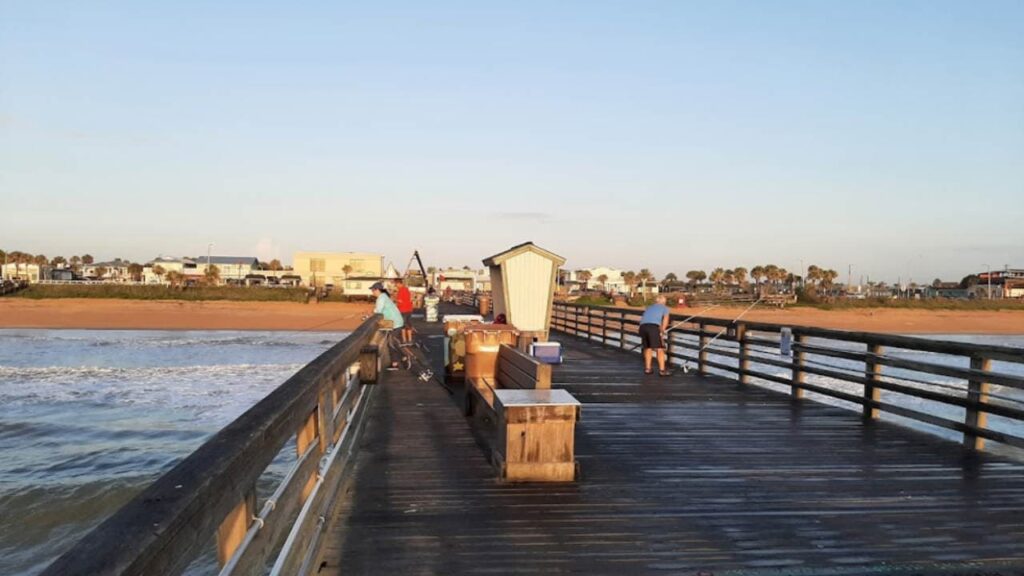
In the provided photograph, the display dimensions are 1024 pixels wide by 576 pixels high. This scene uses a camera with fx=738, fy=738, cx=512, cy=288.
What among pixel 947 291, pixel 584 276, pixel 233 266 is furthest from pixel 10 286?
pixel 947 291

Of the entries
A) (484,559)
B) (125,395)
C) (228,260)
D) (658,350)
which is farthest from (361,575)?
(228,260)

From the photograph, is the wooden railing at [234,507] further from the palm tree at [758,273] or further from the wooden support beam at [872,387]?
the palm tree at [758,273]

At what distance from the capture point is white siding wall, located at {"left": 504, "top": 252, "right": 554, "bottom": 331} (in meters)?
15.4

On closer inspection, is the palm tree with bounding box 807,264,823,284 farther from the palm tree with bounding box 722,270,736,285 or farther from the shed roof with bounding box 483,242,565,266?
the shed roof with bounding box 483,242,565,266

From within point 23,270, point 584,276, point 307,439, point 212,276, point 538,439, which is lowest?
point 538,439

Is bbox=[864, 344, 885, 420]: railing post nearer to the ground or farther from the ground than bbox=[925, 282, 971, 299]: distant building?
→ nearer to the ground

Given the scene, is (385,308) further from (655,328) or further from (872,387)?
(872,387)

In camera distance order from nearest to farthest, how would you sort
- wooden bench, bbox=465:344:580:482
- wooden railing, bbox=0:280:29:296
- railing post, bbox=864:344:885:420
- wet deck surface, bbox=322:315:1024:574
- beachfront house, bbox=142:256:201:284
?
wet deck surface, bbox=322:315:1024:574, wooden bench, bbox=465:344:580:482, railing post, bbox=864:344:885:420, wooden railing, bbox=0:280:29:296, beachfront house, bbox=142:256:201:284

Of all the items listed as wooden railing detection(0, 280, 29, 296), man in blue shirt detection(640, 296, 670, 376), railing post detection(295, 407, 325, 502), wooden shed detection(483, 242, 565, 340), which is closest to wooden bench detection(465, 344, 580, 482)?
railing post detection(295, 407, 325, 502)

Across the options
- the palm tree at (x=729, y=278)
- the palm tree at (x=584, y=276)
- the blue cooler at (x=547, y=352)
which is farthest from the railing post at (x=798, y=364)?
the palm tree at (x=729, y=278)

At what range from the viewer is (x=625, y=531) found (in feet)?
15.0

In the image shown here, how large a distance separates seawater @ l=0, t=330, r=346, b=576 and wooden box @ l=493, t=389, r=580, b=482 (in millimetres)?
4526

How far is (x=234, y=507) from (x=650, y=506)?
3.44 meters

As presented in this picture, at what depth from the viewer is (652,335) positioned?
1262 cm
